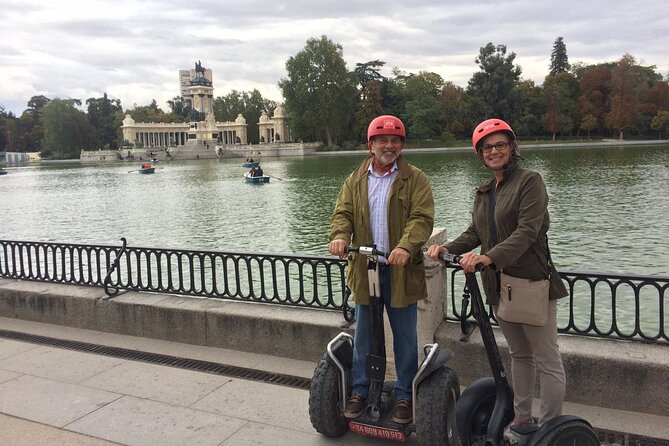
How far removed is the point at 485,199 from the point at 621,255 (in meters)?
10.4

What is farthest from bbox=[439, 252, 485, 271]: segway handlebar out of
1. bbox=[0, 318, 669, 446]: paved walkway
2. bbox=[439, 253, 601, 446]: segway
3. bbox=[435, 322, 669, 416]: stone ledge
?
bbox=[435, 322, 669, 416]: stone ledge

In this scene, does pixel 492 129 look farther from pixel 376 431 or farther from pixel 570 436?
pixel 376 431

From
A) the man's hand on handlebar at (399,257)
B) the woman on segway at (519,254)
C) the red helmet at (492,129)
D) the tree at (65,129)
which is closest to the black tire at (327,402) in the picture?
the man's hand on handlebar at (399,257)

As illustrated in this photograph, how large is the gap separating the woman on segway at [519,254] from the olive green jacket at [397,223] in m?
0.27

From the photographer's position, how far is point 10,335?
596 cm

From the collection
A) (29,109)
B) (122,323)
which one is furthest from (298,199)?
(29,109)

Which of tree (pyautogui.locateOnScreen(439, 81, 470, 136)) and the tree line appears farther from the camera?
tree (pyautogui.locateOnScreen(439, 81, 470, 136))

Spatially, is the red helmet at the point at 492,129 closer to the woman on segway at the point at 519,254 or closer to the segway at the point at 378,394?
the woman on segway at the point at 519,254

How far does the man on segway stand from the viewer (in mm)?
3258

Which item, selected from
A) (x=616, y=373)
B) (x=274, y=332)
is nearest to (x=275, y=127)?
(x=274, y=332)

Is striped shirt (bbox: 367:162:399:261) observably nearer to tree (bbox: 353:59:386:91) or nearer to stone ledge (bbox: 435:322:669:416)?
stone ledge (bbox: 435:322:669:416)

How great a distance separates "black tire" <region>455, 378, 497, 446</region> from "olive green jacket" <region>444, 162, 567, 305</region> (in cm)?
49

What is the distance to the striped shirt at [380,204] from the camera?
3.32m

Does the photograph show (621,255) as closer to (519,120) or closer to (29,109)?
(519,120)
